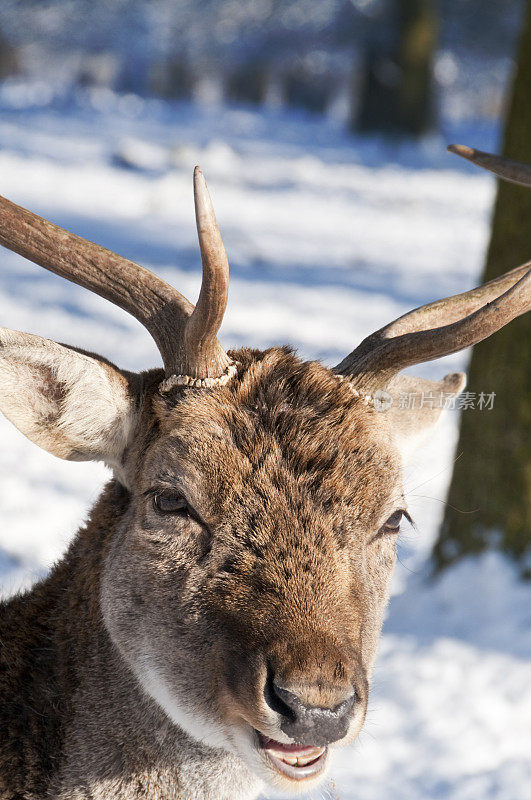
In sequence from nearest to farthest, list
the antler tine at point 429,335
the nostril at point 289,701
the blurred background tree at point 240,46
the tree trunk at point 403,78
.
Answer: the nostril at point 289,701
the antler tine at point 429,335
the tree trunk at point 403,78
the blurred background tree at point 240,46

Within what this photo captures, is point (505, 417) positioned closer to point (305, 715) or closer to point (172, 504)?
point (172, 504)

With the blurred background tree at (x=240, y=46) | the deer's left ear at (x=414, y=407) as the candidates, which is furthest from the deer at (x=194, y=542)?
the blurred background tree at (x=240, y=46)

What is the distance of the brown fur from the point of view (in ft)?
9.00

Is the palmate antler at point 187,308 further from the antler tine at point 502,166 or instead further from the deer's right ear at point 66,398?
the antler tine at point 502,166

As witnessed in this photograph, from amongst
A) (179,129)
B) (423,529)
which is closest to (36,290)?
(423,529)

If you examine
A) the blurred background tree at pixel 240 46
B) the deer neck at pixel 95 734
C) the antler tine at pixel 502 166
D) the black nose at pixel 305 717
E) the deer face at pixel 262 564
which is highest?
the blurred background tree at pixel 240 46

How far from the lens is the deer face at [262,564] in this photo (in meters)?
2.60

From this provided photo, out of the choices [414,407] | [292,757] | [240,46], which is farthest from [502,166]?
[240,46]

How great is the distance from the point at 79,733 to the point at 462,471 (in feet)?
12.8

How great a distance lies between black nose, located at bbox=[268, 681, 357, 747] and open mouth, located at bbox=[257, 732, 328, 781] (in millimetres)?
131

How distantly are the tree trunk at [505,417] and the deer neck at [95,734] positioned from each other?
11.0ft

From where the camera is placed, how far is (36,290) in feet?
34.7

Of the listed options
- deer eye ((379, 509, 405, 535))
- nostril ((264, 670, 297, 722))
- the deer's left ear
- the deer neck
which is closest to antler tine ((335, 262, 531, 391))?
the deer's left ear

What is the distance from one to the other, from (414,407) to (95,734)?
1.77 metres
